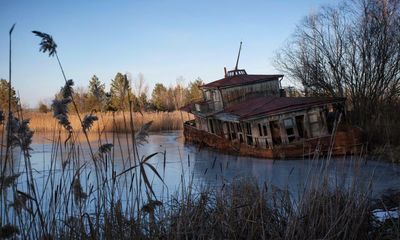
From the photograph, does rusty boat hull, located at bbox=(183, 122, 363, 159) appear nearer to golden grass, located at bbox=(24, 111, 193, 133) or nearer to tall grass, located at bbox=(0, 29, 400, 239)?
golden grass, located at bbox=(24, 111, 193, 133)

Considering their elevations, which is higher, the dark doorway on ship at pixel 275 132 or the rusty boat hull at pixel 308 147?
the dark doorway on ship at pixel 275 132

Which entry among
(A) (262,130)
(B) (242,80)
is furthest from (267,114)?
(B) (242,80)

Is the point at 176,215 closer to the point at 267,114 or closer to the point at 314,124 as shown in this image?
the point at 267,114

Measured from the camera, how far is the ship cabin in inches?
640

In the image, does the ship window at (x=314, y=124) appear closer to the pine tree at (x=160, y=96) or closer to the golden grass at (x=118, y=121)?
the golden grass at (x=118, y=121)

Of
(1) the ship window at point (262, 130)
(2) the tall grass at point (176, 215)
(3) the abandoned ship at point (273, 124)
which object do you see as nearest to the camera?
(2) the tall grass at point (176, 215)

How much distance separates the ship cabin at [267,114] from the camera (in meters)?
16.3

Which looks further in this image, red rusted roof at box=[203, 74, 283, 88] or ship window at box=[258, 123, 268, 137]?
red rusted roof at box=[203, 74, 283, 88]

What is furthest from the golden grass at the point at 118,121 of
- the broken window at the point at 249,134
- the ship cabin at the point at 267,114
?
the broken window at the point at 249,134

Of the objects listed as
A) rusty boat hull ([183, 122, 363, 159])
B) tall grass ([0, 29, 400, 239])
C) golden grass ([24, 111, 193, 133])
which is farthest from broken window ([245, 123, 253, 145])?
tall grass ([0, 29, 400, 239])

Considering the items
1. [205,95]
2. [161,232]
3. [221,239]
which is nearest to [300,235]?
[221,239]

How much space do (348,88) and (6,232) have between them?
17.8 metres

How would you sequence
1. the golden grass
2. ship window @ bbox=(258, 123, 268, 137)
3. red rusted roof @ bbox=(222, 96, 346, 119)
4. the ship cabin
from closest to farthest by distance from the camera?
red rusted roof @ bbox=(222, 96, 346, 119)
the ship cabin
ship window @ bbox=(258, 123, 268, 137)
the golden grass

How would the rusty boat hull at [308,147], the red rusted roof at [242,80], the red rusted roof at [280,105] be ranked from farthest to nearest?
1. the red rusted roof at [242,80]
2. the red rusted roof at [280,105]
3. the rusty boat hull at [308,147]
